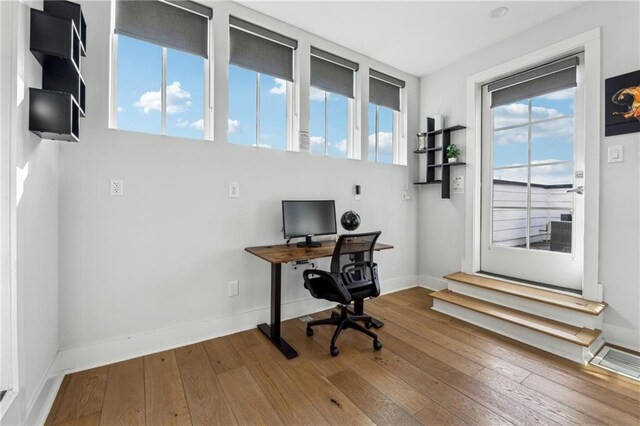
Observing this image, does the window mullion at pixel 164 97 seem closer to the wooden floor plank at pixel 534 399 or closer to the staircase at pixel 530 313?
the wooden floor plank at pixel 534 399

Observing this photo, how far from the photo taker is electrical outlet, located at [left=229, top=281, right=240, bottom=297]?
101 inches

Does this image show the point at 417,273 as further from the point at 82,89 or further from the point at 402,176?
the point at 82,89

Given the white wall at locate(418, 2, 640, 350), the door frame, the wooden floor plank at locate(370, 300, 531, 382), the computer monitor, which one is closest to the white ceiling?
the white wall at locate(418, 2, 640, 350)

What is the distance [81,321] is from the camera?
6.53 ft

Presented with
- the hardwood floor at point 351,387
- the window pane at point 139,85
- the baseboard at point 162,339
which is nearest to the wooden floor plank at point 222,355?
the hardwood floor at point 351,387

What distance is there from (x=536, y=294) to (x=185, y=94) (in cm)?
369

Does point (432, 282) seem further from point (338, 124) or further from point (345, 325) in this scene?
point (338, 124)

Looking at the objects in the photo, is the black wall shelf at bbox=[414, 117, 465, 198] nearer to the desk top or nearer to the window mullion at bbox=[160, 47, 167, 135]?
the desk top

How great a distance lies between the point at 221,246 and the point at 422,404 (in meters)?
1.89

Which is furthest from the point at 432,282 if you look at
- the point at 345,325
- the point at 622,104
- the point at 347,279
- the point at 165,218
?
the point at 165,218

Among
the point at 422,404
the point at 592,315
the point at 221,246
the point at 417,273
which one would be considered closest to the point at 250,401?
the point at 422,404

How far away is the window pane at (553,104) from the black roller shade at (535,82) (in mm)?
63

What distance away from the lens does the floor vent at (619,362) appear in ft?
6.47

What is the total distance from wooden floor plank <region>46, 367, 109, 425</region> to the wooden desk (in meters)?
1.15
